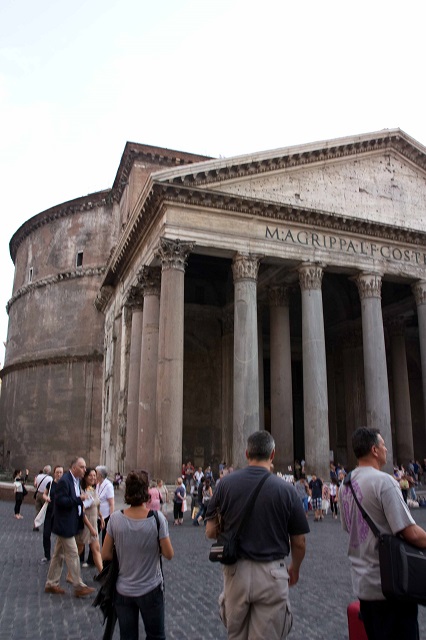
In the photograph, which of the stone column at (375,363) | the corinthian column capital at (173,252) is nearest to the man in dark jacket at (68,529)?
the corinthian column capital at (173,252)

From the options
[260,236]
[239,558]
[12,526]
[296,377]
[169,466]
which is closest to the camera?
[239,558]

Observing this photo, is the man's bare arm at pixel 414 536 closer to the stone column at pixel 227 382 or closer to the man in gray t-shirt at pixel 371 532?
the man in gray t-shirt at pixel 371 532

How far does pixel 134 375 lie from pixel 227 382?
522 cm

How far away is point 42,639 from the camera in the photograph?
14.1 feet

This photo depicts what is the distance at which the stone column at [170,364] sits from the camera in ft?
44.7

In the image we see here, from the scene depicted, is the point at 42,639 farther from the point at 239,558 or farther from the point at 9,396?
the point at 9,396

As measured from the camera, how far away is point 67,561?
5559 millimetres

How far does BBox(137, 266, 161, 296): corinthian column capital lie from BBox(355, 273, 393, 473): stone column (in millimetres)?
6606

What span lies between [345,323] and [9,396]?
64.5ft

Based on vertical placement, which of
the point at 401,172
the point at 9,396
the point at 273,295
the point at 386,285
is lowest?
the point at 9,396

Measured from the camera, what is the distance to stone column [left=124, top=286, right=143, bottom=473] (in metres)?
17.5

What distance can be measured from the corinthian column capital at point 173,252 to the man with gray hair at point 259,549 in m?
12.2

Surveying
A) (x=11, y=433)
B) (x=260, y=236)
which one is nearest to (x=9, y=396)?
(x=11, y=433)

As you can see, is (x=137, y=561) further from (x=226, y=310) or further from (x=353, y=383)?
(x=353, y=383)
